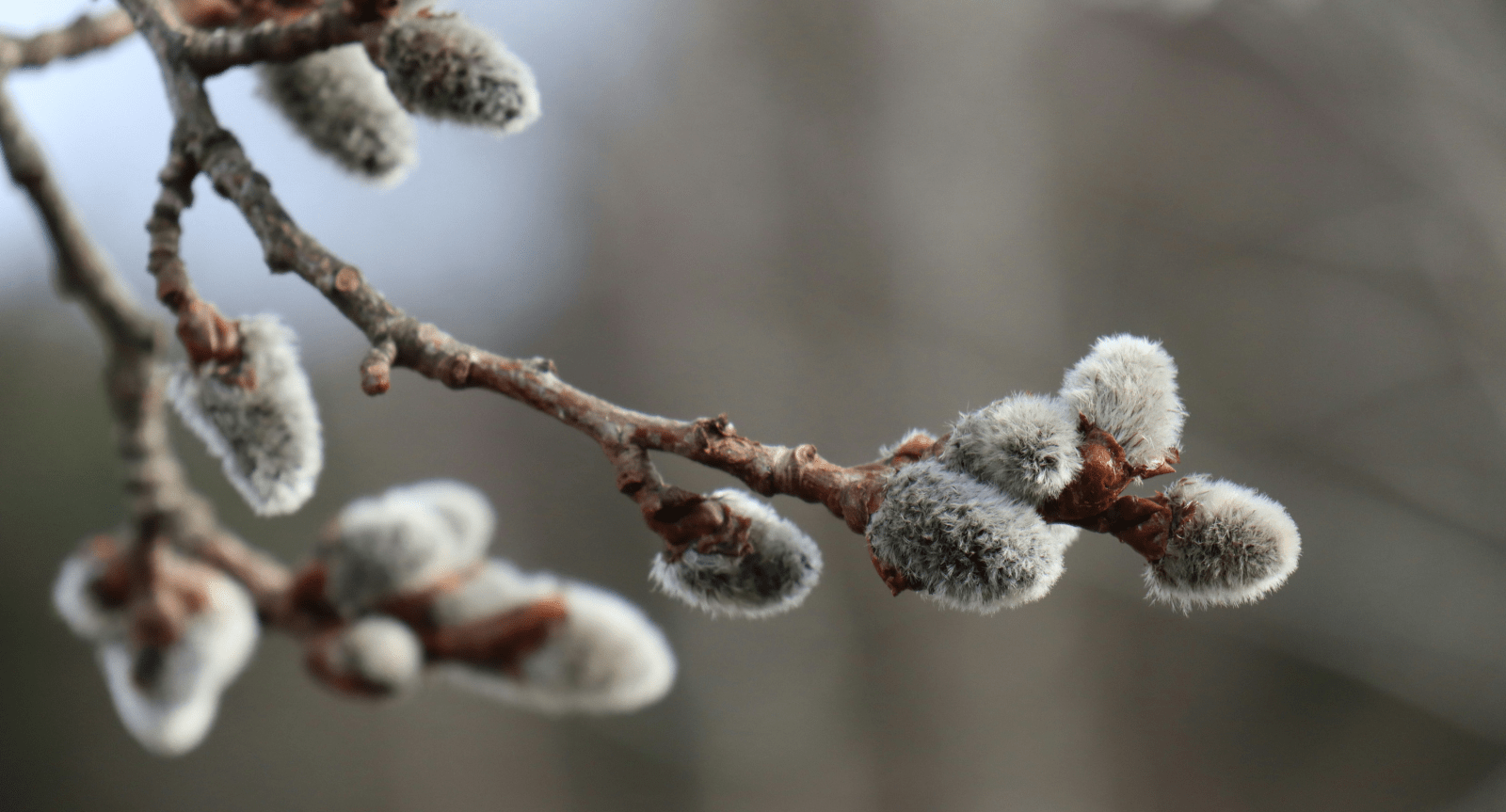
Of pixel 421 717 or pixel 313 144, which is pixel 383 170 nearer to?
pixel 313 144

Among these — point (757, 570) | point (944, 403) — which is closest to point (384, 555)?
point (757, 570)

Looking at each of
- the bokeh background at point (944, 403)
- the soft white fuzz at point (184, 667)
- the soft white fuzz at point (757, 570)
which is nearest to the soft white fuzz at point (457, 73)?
the soft white fuzz at point (757, 570)

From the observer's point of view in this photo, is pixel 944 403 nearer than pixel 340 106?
No

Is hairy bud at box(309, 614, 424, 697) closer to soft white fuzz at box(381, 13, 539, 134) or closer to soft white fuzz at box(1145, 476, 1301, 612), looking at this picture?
soft white fuzz at box(381, 13, 539, 134)

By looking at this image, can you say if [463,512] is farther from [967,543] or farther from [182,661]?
[967,543]

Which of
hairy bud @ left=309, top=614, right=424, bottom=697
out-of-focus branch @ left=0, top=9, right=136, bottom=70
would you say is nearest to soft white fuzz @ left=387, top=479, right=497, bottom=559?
hairy bud @ left=309, top=614, right=424, bottom=697

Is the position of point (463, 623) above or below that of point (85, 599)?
above

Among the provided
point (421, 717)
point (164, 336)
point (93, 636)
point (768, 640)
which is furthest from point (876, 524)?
point (421, 717)
